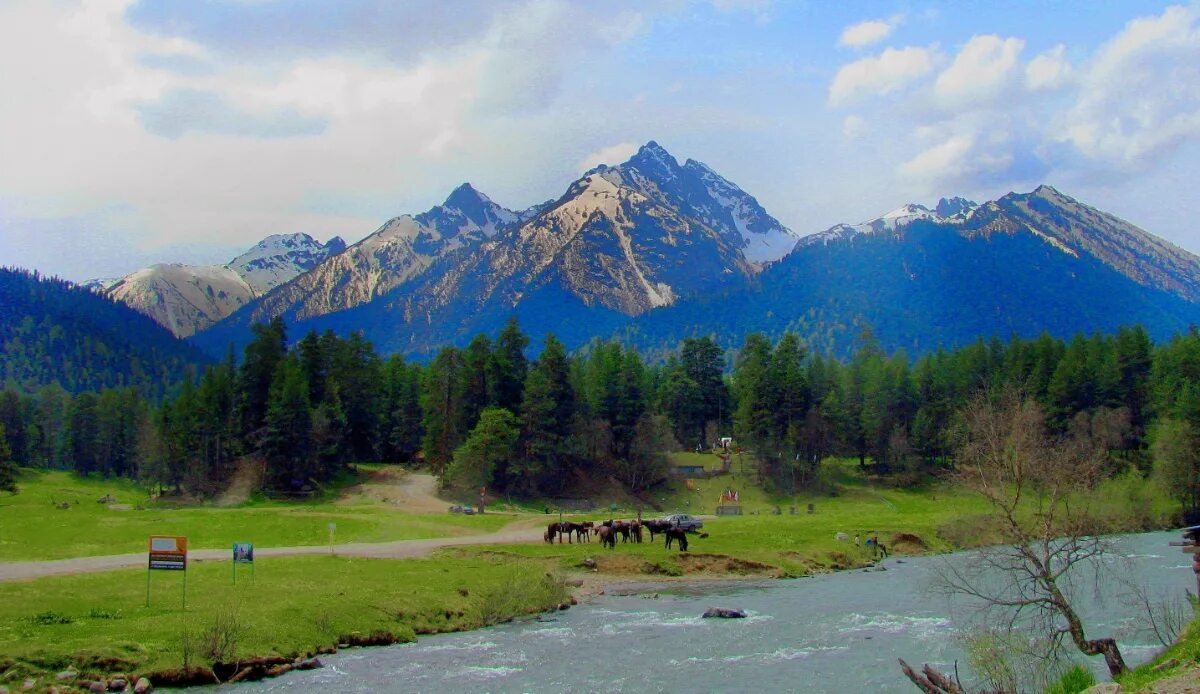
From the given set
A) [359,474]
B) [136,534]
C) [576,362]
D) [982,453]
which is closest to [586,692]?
[982,453]

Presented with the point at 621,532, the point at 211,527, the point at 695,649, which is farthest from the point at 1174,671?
the point at 211,527

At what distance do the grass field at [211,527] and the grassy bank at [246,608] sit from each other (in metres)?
11.0

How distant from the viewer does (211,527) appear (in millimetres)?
62938

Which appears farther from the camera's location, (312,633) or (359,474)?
(359,474)

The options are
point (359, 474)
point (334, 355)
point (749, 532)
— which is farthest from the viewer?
point (334, 355)

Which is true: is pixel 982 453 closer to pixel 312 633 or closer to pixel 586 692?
pixel 586 692

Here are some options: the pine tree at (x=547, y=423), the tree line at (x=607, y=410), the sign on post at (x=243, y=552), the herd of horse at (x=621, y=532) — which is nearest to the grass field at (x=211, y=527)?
the herd of horse at (x=621, y=532)

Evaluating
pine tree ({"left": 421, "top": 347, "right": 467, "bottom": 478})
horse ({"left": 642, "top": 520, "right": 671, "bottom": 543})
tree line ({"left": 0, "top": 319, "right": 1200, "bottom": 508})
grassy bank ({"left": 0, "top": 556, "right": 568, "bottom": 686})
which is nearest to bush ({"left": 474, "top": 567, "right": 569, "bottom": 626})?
grassy bank ({"left": 0, "top": 556, "right": 568, "bottom": 686})

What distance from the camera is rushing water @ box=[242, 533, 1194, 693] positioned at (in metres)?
29.5

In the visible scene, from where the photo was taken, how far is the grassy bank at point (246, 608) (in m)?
28.9

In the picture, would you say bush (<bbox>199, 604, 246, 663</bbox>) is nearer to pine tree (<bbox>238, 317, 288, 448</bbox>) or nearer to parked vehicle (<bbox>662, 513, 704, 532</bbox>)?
parked vehicle (<bbox>662, 513, 704, 532</bbox>)

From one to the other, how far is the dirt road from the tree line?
22632mm

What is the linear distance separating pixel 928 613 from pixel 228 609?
30125 mm

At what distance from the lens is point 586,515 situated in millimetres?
88500
